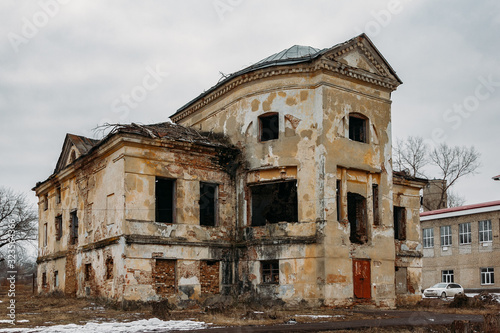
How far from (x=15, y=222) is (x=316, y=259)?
3597cm

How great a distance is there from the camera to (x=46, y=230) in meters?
30.6

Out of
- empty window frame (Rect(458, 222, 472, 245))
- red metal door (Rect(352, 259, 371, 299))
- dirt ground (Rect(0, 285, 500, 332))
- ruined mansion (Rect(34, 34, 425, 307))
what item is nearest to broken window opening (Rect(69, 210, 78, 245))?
ruined mansion (Rect(34, 34, 425, 307))

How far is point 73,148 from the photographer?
26844mm

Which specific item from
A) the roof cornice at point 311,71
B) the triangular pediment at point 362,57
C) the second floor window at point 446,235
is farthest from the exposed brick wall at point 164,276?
the second floor window at point 446,235

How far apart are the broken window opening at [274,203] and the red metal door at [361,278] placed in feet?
9.80

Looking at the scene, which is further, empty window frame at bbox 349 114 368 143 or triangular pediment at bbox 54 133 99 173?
triangular pediment at bbox 54 133 99 173

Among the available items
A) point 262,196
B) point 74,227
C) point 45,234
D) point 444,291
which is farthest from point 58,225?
point 444,291

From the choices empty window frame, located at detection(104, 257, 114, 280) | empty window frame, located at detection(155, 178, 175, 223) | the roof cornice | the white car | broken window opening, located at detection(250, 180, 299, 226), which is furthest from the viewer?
the white car

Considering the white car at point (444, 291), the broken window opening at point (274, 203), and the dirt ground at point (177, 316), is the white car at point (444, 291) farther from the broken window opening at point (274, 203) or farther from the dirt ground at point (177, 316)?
the broken window opening at point (274, 203)

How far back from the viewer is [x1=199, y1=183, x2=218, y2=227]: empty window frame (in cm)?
2283

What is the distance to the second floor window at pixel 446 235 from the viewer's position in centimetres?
4291

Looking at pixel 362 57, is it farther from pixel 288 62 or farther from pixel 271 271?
pixel 271 271

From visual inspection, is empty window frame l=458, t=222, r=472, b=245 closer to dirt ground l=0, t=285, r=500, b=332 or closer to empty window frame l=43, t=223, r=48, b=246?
dirt ground l=0, t=285, r=500, b=332

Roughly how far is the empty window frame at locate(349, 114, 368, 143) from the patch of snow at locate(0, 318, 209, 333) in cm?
1126
